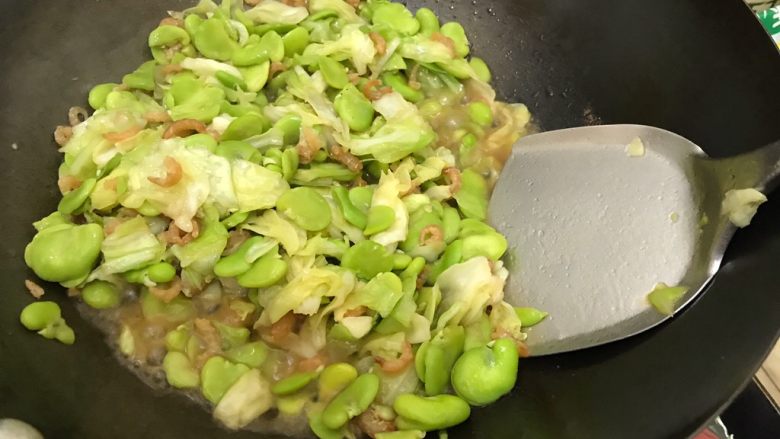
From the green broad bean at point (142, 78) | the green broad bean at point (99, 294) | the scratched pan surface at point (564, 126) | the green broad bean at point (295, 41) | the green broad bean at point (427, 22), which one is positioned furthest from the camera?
the green broad bean at point (427, 22)

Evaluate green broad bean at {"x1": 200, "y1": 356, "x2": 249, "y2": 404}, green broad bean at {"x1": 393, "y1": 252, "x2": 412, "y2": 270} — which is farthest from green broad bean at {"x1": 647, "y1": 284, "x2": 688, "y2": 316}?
green broad bean at {"x1": 200, "y1": 356, "x2": 249, "y2": 404}

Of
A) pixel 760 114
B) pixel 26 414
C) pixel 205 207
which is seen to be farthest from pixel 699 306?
pixel 26 414

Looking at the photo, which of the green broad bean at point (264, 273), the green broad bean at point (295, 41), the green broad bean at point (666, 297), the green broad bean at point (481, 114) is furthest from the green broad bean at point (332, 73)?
the green broad bean at point (666, 297)

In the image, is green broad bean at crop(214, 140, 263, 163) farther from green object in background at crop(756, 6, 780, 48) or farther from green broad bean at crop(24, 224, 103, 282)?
green object in background at crop(756, 6, 780, 48)

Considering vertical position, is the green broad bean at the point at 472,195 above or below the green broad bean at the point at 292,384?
above

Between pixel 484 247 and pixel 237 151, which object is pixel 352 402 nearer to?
pixel 484 247


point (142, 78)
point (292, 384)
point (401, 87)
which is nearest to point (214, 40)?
point (142, 78)

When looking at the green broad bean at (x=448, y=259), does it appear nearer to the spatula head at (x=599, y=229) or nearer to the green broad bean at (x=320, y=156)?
the spatula head at (x=599, y=229)
